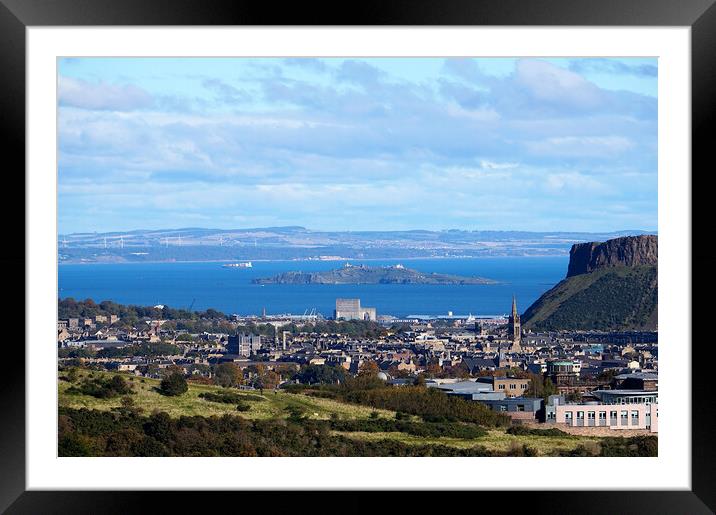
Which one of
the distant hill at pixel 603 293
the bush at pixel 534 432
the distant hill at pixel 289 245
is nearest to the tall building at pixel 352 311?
the distant hill at pixel 289 245

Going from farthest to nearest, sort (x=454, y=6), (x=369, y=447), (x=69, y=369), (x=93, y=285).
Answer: (x=93, y=285) < (x=69, y=369) < (x=369, y=447) < (x=454, y=6)

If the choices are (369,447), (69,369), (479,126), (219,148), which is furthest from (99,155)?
(369,447)

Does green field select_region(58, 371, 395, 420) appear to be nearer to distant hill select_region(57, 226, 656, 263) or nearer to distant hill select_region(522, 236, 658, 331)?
distant hill select_region(522, 236, 658, 331)

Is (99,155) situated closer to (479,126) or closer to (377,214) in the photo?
(377,214)

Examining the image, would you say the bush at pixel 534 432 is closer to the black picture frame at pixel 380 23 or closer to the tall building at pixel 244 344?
the tall building at pixel 244 344

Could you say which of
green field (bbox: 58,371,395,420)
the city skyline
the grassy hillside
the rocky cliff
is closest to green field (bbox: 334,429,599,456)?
green field (bbox: 58,371,395,420)
